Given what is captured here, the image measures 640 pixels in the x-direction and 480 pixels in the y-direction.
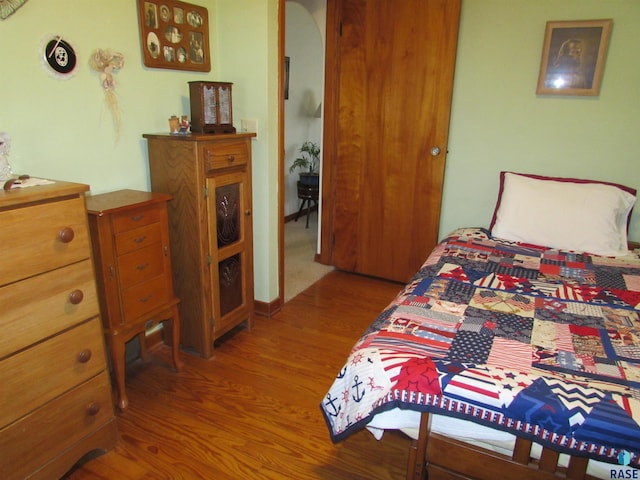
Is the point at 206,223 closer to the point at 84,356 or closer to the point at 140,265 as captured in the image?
the point at 140,265

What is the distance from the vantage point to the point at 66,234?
56.9 inches

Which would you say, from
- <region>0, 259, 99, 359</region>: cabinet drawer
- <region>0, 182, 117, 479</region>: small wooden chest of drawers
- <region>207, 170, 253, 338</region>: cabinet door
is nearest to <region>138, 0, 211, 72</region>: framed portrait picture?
<region>207, 170, 253, 338</region>: cabinet door

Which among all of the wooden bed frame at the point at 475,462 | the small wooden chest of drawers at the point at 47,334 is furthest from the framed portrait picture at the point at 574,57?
the small wooden chest of drawers at the point at 47,334

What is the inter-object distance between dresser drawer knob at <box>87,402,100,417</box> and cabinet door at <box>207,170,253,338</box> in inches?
31.4

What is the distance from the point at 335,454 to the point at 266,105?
188cm

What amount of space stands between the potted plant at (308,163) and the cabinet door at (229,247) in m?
2.59

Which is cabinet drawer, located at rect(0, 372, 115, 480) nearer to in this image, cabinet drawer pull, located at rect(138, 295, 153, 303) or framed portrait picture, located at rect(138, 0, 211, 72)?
cabinet drawer pull, located at rect(138, 295, 153, 303)

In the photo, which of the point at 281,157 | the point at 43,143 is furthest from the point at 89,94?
the point at 281,157

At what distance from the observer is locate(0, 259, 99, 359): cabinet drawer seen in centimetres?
134

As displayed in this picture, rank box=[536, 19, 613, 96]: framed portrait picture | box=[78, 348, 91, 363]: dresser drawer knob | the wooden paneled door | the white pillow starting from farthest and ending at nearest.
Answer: the wooden paneled door → box=[536, 19, 613, 96]: framed portrait picture → the white pillow → box=[78, 348, 91, 363]: dresser drawer knob

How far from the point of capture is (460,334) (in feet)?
5.01

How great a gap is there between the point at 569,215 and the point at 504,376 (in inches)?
61.2

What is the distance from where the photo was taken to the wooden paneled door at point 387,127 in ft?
9.83

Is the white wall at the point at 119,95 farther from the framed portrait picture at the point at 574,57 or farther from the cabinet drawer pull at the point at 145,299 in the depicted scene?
the framed portrait picture at the point at 574,57
